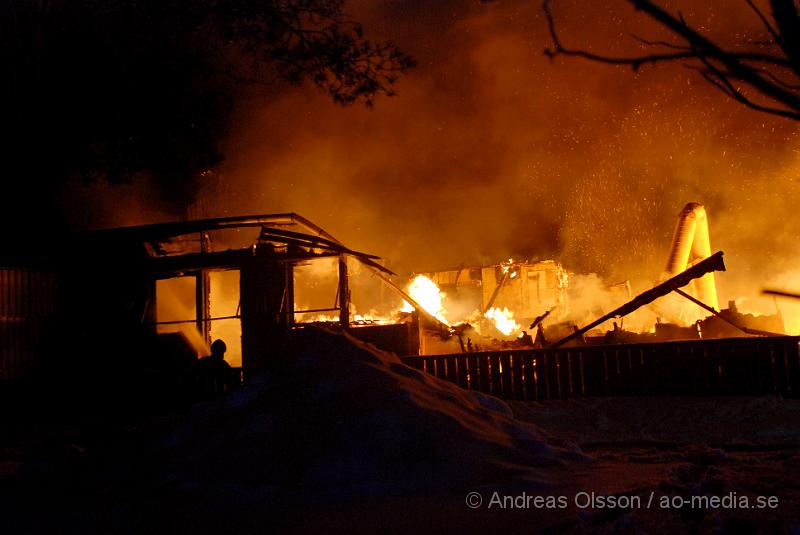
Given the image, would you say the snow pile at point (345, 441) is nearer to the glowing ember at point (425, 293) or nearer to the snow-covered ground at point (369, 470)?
the snow-covered ground at point (369, 470)

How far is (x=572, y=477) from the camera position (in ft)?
19.4

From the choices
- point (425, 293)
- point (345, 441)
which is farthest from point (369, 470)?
point (425, 293)

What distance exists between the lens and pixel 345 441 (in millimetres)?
6270

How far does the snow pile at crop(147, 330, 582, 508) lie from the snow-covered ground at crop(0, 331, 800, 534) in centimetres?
2

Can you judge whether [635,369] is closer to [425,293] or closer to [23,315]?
[23,315]

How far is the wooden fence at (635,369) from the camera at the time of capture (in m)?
10.8

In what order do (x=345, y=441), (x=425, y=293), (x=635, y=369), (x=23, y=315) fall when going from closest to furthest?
(x=345, y=441), (x=635, y=369), (x=23, y=315), (x=425, y=293)

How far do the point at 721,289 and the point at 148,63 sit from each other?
36366 mm

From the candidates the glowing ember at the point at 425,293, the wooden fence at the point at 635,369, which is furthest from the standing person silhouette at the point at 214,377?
the glowing ember at the point at 425,293

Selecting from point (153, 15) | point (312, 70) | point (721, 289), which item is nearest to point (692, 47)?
point (312, 70)

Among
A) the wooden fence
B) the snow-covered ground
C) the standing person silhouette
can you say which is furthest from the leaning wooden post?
the snow-covered ground

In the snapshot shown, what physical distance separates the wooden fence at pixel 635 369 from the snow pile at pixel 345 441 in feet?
15.0

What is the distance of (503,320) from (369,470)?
2222 centimetres

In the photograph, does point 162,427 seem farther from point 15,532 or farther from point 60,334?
point 60,334
